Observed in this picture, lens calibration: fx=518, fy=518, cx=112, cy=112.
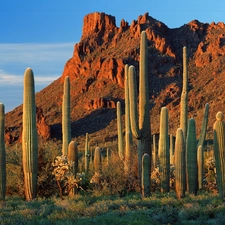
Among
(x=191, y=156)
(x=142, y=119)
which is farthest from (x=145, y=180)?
(x=142, y=119)

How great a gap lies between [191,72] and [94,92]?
1524 centimetres

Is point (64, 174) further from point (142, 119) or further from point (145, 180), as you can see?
point (142, 119)

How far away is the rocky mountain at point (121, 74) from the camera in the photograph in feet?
217

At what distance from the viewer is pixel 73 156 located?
18094 millimetres

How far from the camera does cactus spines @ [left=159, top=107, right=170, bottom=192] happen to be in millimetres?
Answer: 18547

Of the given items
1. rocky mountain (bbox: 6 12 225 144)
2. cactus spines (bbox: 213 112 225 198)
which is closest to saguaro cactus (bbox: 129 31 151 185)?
cactus spines (bbox: 213 112 225 198)

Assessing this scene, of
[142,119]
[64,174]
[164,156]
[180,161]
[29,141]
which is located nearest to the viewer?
[180,161]

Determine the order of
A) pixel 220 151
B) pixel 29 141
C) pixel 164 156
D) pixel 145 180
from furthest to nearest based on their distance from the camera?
pixel 164 156, pixel 145 180, pixel 29 141, pixel 220 151

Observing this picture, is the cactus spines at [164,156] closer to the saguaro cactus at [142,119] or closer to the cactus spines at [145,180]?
the saguaro cactus at [142,119]

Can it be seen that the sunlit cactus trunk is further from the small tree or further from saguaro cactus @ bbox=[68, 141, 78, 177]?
the small tree

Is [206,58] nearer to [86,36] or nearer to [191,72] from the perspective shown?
[191,72]

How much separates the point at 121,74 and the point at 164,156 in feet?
199

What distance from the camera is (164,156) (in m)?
18.8

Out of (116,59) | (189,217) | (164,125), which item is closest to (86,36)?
(116,59)
